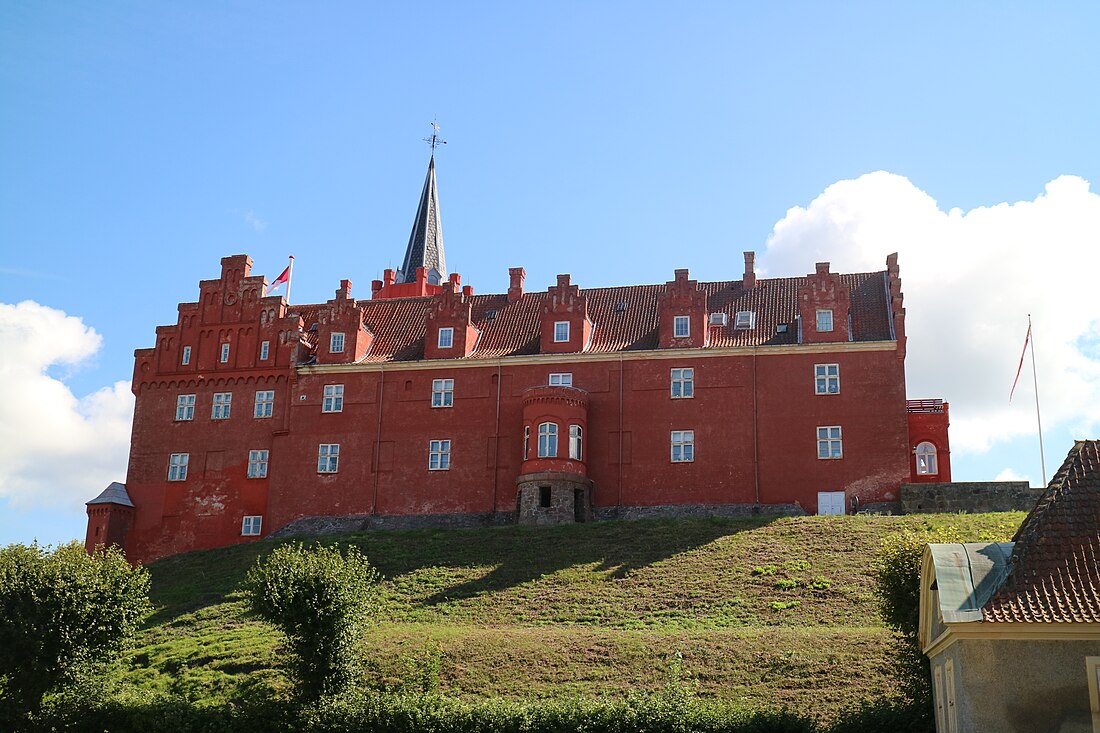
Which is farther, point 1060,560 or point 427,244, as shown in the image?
A: point 427,244

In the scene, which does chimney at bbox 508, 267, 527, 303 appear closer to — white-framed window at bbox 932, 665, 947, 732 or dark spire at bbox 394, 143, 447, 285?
dark spire at bbox 394, 143, 447, 285

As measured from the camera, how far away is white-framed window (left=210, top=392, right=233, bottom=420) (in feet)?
195

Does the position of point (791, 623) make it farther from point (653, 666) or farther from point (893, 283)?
point (893, 283)

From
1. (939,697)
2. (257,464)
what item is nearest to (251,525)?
(257,464)

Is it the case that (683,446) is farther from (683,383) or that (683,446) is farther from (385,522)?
(385,522)

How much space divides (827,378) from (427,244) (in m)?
35.4

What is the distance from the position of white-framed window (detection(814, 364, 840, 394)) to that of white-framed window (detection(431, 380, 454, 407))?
17.0 metres

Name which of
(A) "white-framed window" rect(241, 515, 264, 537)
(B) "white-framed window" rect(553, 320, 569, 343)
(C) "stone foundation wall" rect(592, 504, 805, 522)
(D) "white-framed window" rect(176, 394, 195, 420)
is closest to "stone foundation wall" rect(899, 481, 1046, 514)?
(C) "stone foundation wall" rect(592, 504, 805, 522)

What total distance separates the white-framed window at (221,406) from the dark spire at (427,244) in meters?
21.5

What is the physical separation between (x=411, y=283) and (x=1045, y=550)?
56164 mm

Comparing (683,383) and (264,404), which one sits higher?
(683,383)

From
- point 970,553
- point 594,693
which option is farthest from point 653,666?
point 970,553

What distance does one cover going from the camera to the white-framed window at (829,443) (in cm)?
5256

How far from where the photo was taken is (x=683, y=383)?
5509 cm
